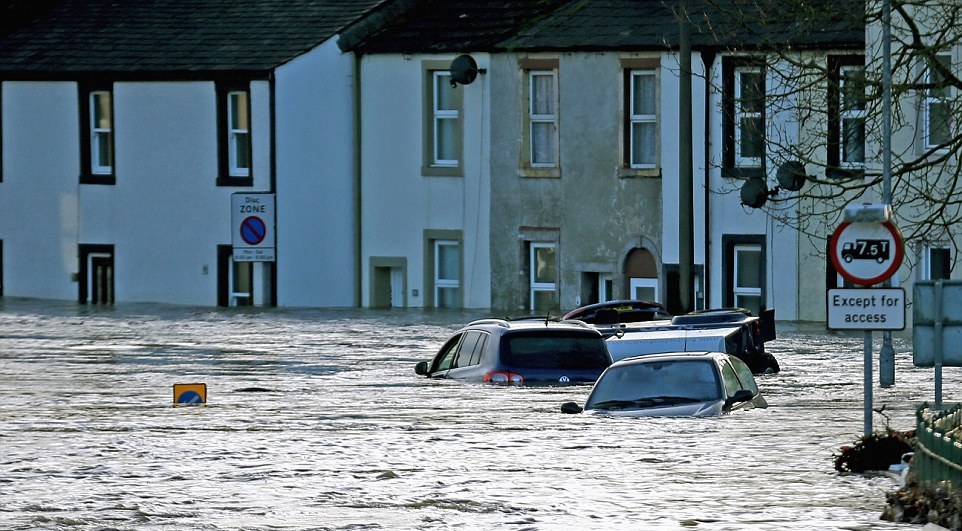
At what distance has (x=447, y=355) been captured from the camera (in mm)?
27406

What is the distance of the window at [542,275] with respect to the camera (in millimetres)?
45719

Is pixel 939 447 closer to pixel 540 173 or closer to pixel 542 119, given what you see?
pixel 540 173

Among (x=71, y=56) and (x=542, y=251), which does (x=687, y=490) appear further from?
(x=71, y=56)

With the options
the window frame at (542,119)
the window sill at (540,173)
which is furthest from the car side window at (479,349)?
the window frame at (542,119)

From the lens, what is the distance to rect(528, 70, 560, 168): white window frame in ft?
149

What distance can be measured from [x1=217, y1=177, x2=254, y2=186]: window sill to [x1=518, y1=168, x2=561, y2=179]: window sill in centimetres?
658

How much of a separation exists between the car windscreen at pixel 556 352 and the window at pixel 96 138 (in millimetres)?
27338

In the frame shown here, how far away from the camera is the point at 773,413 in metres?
22.1

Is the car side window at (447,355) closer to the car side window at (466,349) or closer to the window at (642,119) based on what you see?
the car side window at (466,349)

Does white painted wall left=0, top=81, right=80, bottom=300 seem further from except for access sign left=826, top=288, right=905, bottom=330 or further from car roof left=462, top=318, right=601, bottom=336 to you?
except for access sign left=826, top=288, right=905, bottom=330

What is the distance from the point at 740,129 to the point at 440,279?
8.20 meters

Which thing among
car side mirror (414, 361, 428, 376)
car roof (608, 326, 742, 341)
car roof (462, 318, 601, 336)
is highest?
car roof (462, 318, 601, 336)

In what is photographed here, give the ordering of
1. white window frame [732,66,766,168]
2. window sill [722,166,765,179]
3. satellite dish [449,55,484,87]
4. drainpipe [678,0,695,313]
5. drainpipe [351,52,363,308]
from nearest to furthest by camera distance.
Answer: drainpipe [678,0,695,313]
white window frame [732,66,766,168]
window sill [722,166,765,179]
satellite dish [449,55,484,87]
drainpipe [351,52,363,308]

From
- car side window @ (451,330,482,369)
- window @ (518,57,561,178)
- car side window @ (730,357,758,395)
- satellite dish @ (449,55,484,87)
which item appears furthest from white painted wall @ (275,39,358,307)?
car side window @ (730,357,758,395)
